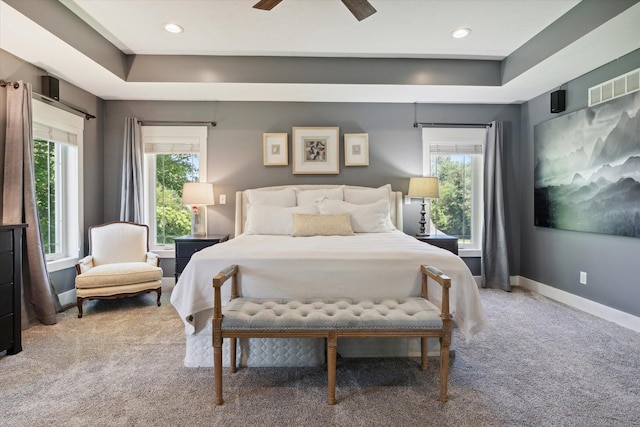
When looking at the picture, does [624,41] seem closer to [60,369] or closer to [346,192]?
[346,192]

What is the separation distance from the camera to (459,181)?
15.0 feet

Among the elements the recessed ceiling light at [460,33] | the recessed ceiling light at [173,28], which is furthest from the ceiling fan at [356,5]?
the recessed ceiling light at [460,33]

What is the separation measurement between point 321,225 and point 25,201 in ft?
8.81

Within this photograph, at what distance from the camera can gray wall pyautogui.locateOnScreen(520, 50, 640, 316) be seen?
2986 mm

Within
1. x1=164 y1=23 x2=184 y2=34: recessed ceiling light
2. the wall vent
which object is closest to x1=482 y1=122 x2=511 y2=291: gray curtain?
the wall vent

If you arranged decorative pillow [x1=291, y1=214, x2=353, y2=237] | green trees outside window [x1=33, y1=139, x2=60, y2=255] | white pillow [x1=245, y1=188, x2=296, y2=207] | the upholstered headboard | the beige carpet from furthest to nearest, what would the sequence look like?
the upholstered headboard, white pillow [x1=245, y1=188, x2=296, y2=207], green trees outside window [x1=33, y1=139, x2=60, y2=255], decorative pillow [x1=291, y1=214, x2=353, y2=237], the beige carpet

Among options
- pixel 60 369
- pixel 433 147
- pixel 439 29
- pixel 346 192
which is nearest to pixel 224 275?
pixel 60 369

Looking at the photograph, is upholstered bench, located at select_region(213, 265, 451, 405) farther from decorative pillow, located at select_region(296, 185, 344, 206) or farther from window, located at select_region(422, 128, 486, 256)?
window, located at select_region(422, 128, 486, 256)

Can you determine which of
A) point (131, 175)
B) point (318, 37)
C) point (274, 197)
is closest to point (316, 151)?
point (274, 197)

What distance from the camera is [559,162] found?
370 centimetres

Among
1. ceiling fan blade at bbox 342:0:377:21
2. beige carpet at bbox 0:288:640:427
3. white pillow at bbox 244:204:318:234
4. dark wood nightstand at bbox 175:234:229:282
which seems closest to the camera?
beige carpet at bbox 0:288:640:427

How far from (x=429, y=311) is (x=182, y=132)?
3.80m

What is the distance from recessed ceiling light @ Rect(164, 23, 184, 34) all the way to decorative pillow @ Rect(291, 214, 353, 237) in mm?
2089

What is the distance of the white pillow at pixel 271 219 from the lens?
11.8 ft
